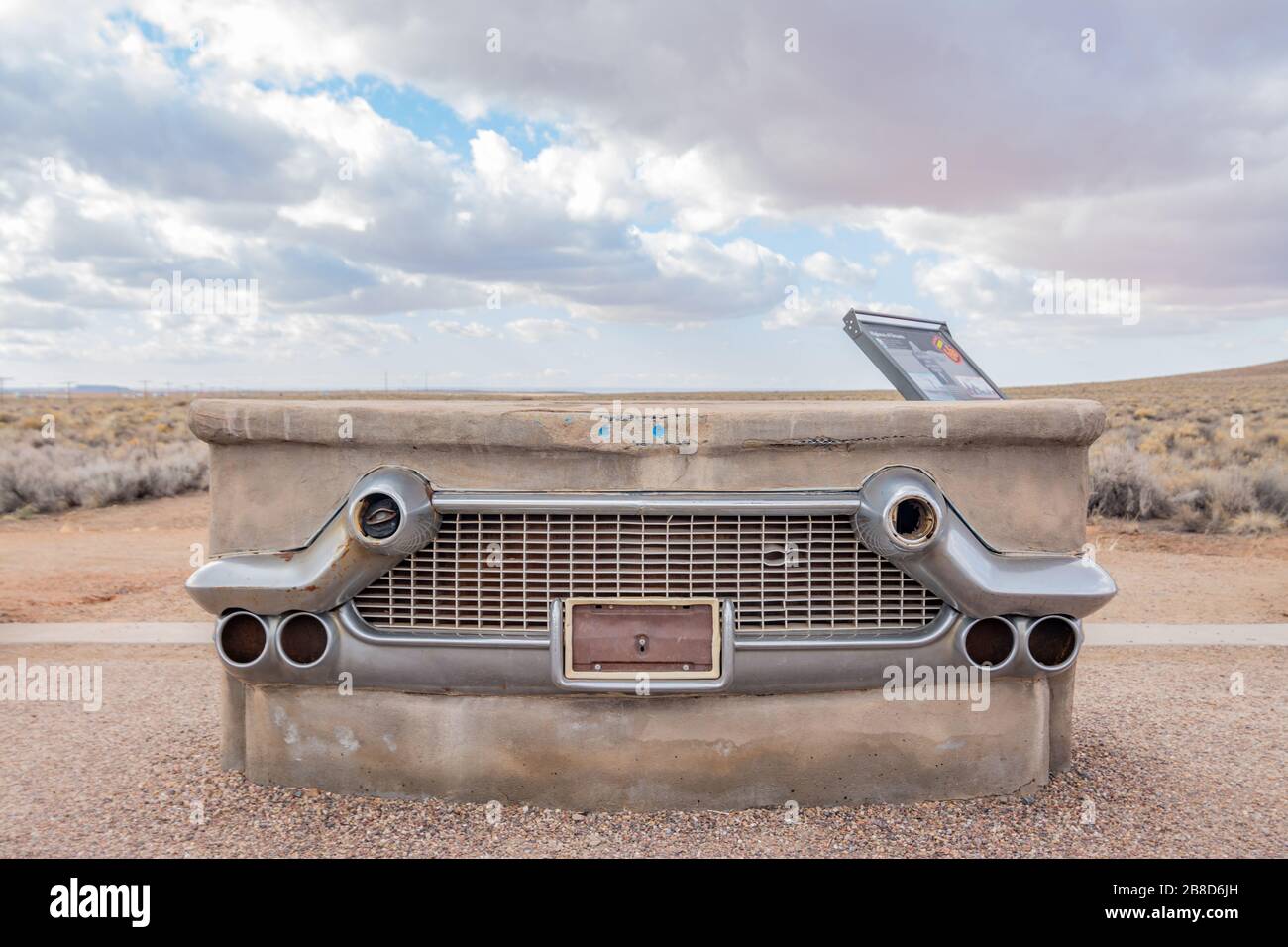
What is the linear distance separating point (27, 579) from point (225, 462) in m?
6.92

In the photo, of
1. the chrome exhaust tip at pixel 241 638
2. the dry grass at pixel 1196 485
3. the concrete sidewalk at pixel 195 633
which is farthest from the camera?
the dry grass at pixel 1196 485

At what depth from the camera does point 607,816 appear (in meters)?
3.10

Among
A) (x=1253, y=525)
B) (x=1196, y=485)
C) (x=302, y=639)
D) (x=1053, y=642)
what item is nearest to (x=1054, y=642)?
(x=1053, y=642)

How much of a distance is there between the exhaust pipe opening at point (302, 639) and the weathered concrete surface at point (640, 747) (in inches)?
5.9

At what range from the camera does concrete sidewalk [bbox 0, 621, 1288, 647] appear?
20.0ft

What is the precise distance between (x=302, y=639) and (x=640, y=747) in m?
1.14

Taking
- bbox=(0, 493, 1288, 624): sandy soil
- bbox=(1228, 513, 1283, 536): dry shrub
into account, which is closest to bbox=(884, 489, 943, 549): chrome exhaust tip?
bbox=(0, 493, 1288, 624): sandy soil

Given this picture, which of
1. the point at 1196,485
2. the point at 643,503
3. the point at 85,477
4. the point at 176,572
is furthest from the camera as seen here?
the point at 85,477

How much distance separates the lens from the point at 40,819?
3.11 m

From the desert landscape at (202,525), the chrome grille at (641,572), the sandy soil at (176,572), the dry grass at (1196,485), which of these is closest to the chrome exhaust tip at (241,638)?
the chrome grille at (641,572)

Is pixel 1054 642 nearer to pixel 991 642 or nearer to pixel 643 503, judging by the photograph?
pixel 991 642

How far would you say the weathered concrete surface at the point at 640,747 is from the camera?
123 inches

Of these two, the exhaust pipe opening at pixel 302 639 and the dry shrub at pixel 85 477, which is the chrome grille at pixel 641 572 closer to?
the exhaust pipe opening at pixel 302 639

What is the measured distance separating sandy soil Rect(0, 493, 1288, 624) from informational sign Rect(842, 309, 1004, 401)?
11.3ft
